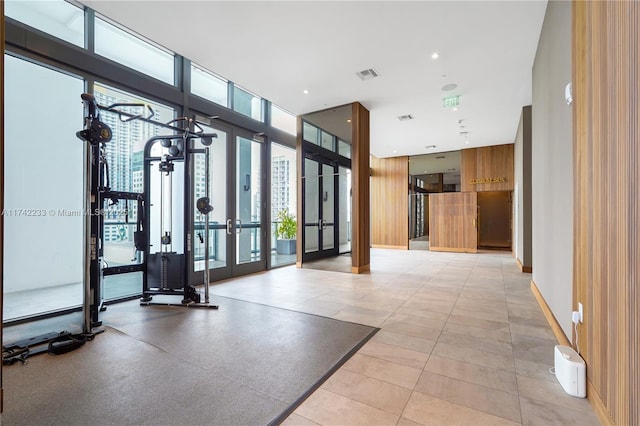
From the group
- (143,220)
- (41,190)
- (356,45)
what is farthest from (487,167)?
(41,190)

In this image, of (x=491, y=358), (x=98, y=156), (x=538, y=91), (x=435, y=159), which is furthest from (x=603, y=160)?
(x=435, y=159)

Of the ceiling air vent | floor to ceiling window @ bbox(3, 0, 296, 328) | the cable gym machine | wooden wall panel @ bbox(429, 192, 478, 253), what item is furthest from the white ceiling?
wooden wall panel @ bbox(429, 192, 478, 253)

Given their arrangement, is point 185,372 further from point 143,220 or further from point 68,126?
point 68,126

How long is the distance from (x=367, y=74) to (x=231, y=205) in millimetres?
3686

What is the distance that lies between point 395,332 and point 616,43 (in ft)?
9.50

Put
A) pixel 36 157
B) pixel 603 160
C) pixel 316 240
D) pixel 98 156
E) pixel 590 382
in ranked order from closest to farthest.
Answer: pixel 603 160, pixel 590 382, pixel 98 156, pixel 36 157, pixel 316 240

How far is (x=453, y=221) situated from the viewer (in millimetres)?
11000

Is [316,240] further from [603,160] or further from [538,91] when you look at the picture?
[603,160]

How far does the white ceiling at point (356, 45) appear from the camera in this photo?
11.9ft

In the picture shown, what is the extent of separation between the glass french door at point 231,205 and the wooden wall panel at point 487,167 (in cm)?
797

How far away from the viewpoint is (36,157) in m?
3.65

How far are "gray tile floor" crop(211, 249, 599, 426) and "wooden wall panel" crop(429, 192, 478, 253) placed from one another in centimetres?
542

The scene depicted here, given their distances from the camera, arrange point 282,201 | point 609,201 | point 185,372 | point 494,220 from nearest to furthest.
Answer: point 609,201 < point 185,372 < point 282,201 < point 494,220

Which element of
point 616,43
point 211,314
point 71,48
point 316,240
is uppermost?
point 71,48
